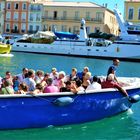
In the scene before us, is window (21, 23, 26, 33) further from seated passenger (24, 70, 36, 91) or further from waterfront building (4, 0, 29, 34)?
seated passenger (24, 70, 36, 91)

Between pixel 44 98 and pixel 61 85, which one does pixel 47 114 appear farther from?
pixel 61 85

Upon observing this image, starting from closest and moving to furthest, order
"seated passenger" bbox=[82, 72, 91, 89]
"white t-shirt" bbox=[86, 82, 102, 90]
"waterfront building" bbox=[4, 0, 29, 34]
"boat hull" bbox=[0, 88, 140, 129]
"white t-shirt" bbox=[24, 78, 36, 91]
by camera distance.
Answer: "boat hull" bbox=[0, 88, 140, 129] → "white t-shirt" bbox=[24, 78, 36, 91] → "white t-shirt" bbox=[86, 82, 102, 90] → "seated passenger" bbox=[82, 72, 91, 89] → "waterfront building" bbox=[4, 0, 29, 34]

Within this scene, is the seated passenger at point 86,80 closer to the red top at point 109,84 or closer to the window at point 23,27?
the red top at point 109,84

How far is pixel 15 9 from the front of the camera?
9444 centimetres

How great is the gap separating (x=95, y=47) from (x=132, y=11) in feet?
59.2

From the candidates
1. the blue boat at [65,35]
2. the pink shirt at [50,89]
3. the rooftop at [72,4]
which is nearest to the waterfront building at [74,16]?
the rooftop at [72,4]

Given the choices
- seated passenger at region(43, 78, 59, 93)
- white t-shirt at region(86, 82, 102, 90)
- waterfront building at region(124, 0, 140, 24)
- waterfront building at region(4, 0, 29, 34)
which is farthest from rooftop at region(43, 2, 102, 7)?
seated passenger at region(43, 78, 59, 93)

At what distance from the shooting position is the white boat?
211 ft

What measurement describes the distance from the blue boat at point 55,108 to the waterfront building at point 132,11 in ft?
228

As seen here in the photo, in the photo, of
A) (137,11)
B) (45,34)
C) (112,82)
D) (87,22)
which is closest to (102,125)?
(112,82)

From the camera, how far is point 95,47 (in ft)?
219

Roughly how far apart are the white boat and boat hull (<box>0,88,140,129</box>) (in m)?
51.6

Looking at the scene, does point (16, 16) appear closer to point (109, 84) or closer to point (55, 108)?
point (109, 84)

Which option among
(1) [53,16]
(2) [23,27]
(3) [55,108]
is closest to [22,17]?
(2) [23,27]
